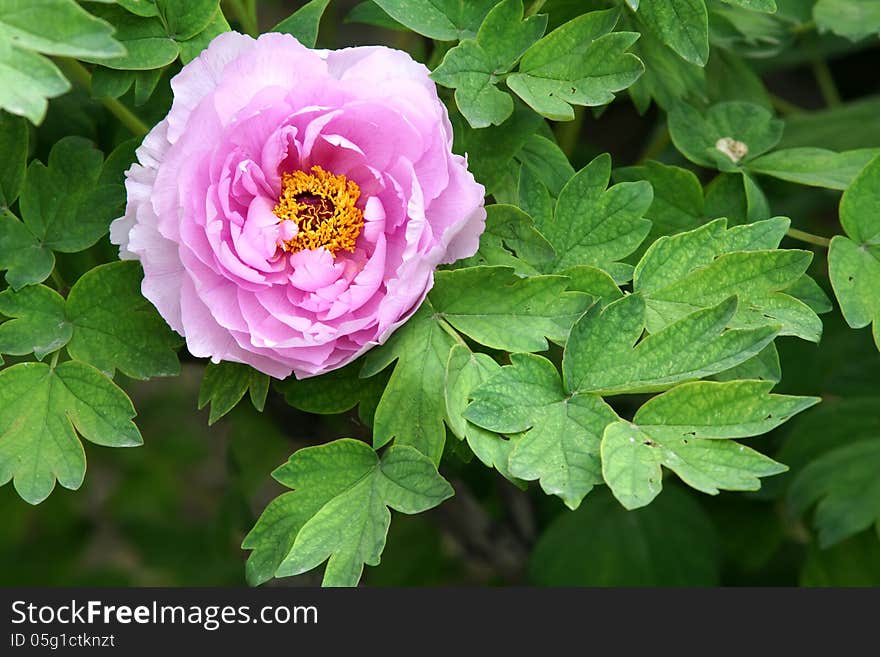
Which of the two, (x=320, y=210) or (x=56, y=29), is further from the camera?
(x=320, y=210)

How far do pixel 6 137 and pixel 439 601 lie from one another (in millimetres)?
538

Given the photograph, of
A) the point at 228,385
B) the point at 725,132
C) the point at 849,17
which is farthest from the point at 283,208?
the point at 849,17

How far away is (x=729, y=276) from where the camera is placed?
77cm

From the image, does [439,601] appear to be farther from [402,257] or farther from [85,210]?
[85,210]

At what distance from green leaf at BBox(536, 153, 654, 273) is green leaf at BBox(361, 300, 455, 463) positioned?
0.45ft

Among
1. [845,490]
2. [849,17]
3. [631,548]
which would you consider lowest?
[631,548]

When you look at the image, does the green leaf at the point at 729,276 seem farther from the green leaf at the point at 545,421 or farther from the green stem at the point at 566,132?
the green stem at the point at 566,132

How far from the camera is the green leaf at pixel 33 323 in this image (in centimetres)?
78

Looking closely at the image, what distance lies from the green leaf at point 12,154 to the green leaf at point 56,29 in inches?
7.5

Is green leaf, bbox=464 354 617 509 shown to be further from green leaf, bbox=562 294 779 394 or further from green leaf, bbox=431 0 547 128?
green leaf, bbox=431 0 547 128

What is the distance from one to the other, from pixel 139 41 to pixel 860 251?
0.62 meters

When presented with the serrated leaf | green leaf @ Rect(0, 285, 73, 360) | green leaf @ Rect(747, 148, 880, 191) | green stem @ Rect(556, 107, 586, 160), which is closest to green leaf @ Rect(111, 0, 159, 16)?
green leaf @ Rect(0, 285, 73, 360)

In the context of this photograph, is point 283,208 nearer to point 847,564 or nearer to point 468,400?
point 468,400

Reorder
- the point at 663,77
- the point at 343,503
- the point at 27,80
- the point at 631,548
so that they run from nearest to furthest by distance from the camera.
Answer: the point at 27,80 → the point at 343,503 → the point at 663,77 → the point at 631,548
